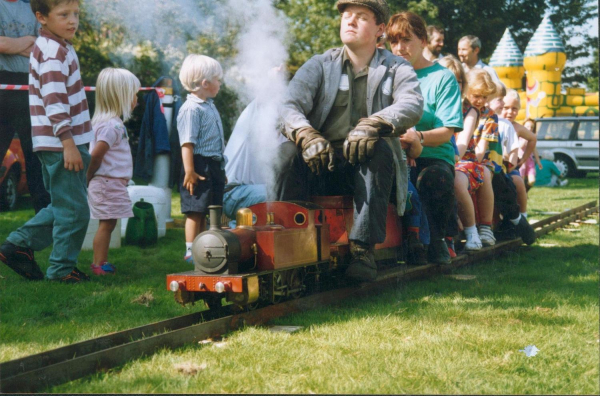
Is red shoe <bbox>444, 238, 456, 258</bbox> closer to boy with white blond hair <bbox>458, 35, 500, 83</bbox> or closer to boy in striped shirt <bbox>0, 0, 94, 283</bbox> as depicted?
Result: boy in striped shirt <bbox>0, 0, 94, 283</bbox>

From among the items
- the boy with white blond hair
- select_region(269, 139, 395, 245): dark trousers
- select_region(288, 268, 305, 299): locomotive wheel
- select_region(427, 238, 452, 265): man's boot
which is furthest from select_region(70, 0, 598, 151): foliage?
select_region(427, 238, 452, 265): man's boot

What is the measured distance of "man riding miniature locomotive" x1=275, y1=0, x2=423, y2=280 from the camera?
14.1ft

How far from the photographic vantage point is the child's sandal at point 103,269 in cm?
543

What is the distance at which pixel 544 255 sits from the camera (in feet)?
23.2

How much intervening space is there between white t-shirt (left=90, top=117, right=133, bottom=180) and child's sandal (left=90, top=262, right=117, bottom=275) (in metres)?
0.70

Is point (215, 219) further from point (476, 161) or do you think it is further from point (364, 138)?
point (476, 161)

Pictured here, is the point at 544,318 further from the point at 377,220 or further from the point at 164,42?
the point at 164,42

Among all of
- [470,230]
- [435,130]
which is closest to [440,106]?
[435,130]

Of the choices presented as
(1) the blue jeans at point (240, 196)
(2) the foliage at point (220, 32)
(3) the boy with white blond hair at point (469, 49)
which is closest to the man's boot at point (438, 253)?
(1) the blue jeans at point (240, 196)

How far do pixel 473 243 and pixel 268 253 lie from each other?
122 inches

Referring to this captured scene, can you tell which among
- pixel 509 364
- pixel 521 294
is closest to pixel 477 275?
pixel 521 294

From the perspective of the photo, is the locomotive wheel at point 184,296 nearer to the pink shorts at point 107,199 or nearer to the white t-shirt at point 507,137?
the pink shorts at point 107,199

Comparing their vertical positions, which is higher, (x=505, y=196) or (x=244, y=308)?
(x=505, y=196)

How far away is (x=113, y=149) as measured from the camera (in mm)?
5750
